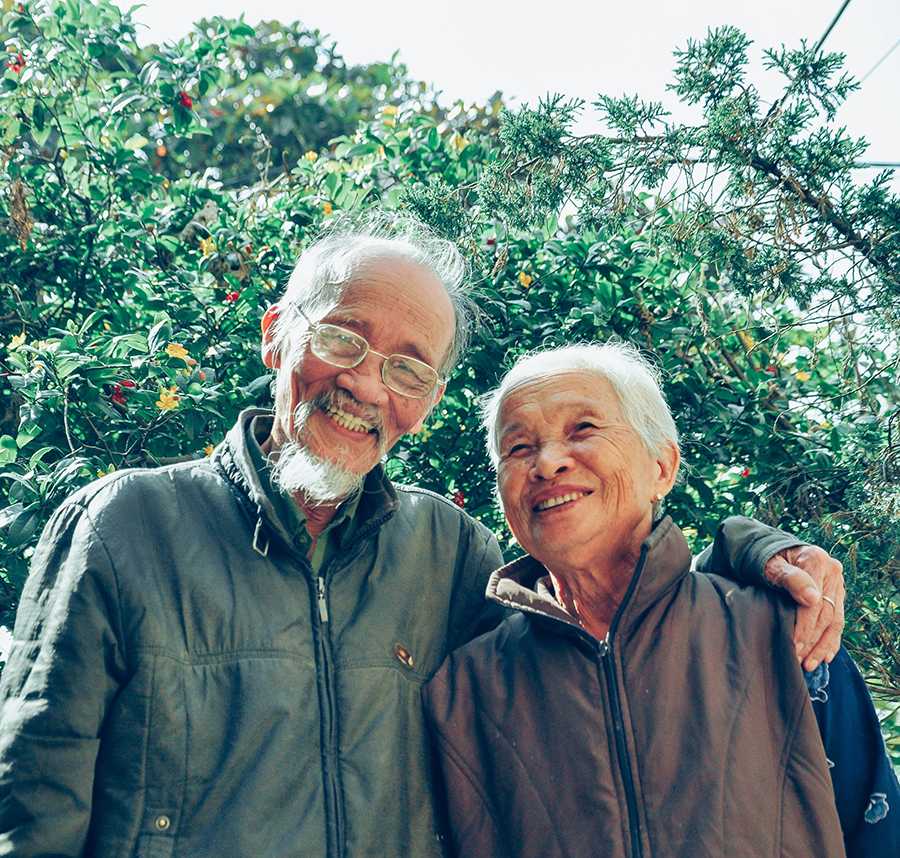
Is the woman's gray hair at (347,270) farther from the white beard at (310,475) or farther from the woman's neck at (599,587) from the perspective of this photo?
the woman's neck at (599,587)

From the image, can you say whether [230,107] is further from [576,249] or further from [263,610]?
[263,610]

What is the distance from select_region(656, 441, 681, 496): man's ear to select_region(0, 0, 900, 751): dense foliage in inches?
27.1

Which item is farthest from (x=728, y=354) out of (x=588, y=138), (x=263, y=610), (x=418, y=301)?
(x=263, y=610)

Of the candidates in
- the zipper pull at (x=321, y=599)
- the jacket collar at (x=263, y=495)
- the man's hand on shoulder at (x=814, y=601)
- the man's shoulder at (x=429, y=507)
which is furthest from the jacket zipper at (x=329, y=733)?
the man's hand on shoulder at (x=814, y=601)

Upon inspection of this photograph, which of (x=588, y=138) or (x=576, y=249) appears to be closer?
(x=588, y=138)

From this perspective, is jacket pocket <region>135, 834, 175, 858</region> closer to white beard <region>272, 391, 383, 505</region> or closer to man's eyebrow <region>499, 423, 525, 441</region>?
white beard <region>272, 391, 383, 505</region>

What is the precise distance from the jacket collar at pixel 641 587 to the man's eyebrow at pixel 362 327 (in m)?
0.54

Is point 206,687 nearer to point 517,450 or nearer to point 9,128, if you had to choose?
point 517,450

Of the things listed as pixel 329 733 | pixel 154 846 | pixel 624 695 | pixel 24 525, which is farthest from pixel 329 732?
pixel 24 525

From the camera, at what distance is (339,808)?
1901mm

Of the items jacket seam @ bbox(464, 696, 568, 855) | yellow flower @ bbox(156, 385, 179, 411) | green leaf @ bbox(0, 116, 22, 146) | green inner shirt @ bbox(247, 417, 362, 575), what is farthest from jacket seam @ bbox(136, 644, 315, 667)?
green leaf @ bbox(0, 116, 22, 146)

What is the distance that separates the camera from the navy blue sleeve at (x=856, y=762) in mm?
1949

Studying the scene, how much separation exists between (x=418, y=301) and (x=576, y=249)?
1.17m

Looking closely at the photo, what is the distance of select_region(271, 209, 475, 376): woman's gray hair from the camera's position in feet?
7.84
